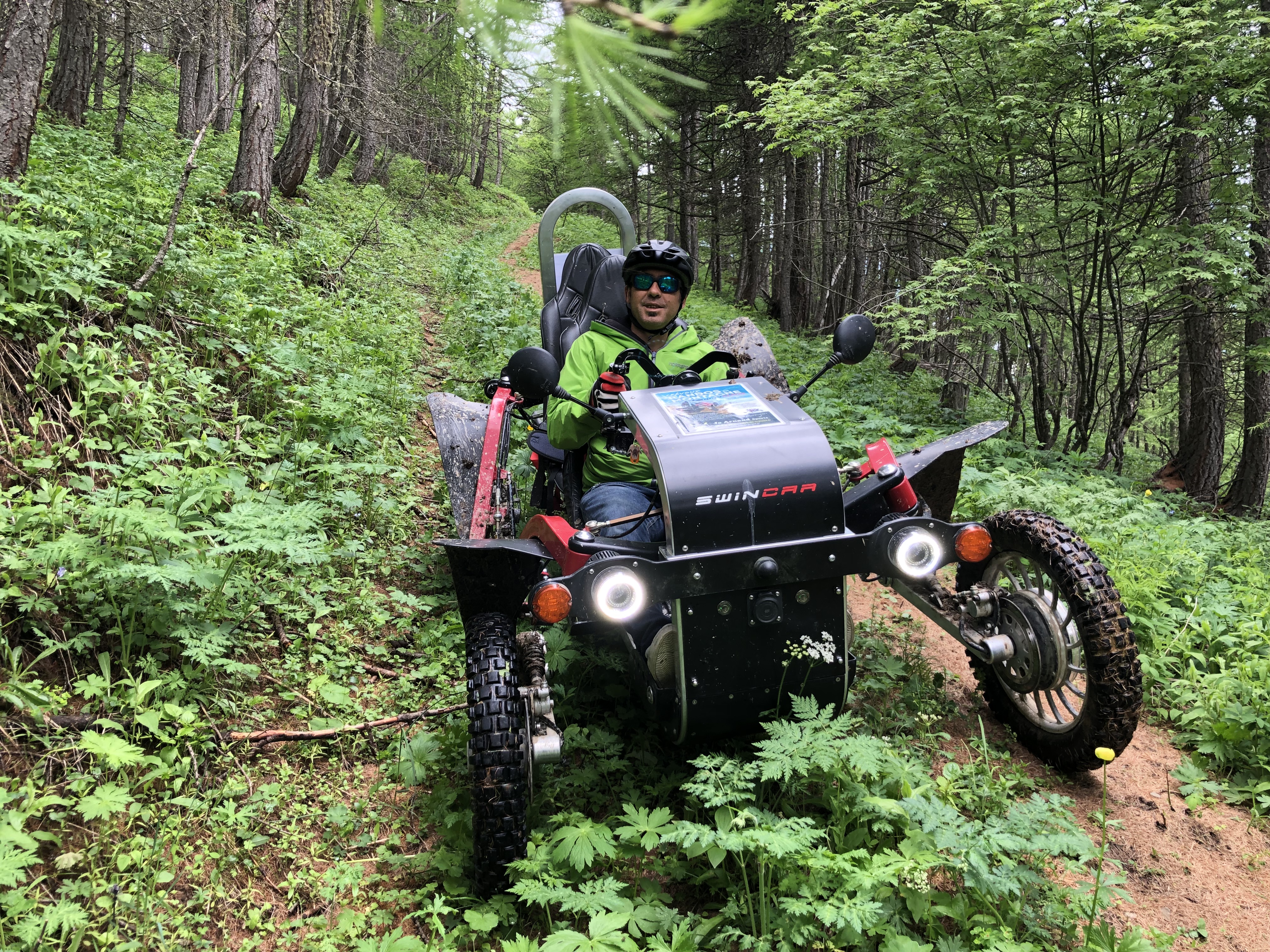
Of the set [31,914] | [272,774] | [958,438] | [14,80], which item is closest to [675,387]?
[958,438]

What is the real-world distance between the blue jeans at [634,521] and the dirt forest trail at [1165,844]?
5.01ft

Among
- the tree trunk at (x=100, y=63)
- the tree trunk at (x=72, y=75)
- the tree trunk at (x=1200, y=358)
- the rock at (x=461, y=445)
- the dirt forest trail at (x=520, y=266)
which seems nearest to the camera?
the rock at (x=461, y=445)

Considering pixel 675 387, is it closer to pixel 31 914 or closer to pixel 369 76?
pixel 31 914

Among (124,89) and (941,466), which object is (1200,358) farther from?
(124,89)

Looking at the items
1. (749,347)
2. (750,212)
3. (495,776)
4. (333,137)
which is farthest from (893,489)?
(333,137)

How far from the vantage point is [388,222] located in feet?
52.9

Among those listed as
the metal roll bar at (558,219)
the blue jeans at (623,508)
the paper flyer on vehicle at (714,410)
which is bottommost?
the blue jeans at (623,508)

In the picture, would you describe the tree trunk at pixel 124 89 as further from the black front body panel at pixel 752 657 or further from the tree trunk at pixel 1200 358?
the tree trunk at pixel 1200 358

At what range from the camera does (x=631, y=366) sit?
13.1 feet

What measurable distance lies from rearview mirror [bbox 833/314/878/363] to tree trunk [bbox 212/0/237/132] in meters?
4.22

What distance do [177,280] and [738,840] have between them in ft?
17.4

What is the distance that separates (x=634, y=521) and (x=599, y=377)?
0.83m

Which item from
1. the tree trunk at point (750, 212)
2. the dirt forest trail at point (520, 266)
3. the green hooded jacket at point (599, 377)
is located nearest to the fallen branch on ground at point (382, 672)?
the green hooded jacket at point (599, 377)

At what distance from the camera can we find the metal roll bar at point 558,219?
5.34 meters
